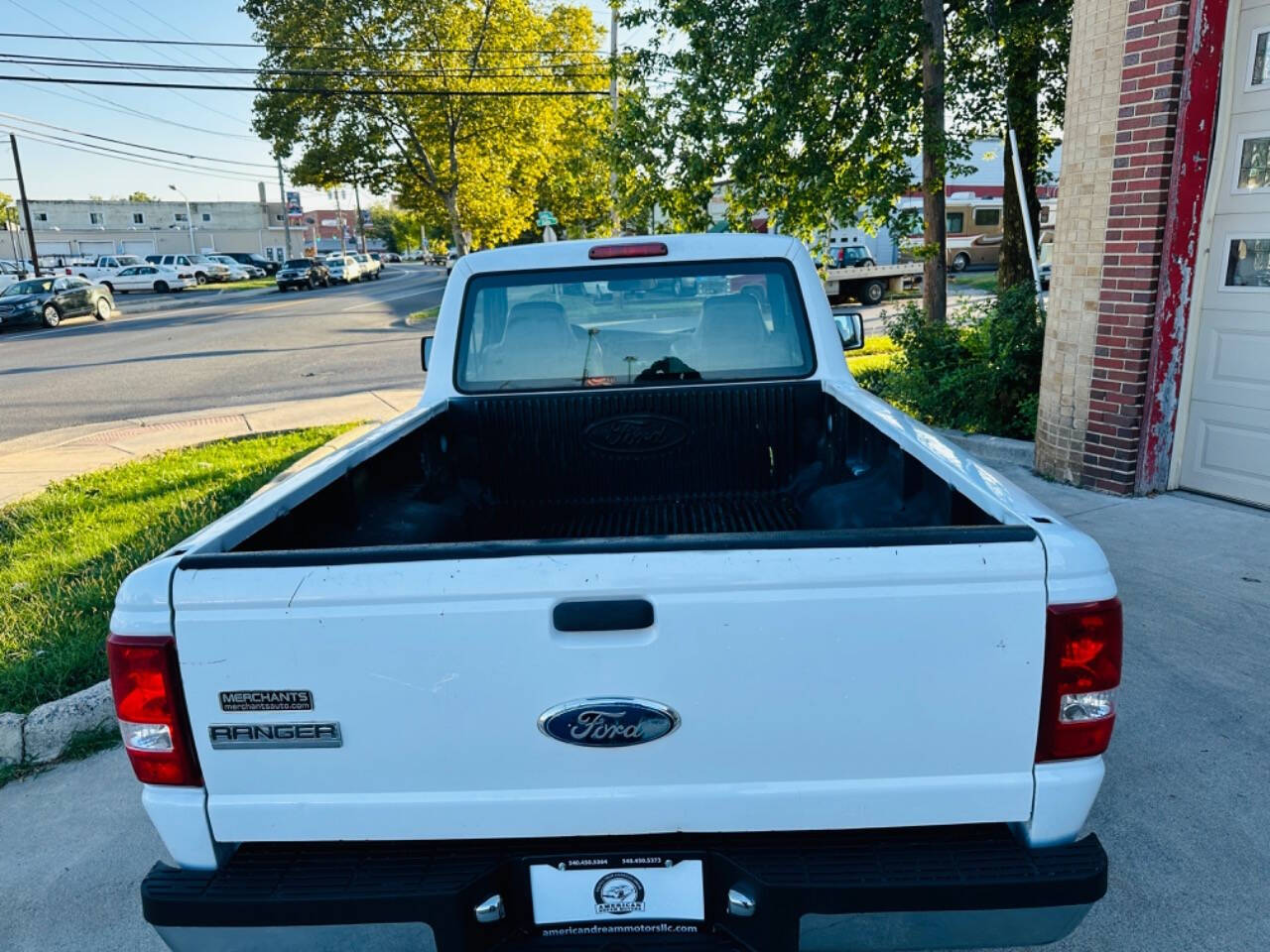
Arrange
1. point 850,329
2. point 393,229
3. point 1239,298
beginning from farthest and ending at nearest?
point 393,229 → point 1239,298 → point 850,329

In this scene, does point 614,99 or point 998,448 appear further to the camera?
point 614,99

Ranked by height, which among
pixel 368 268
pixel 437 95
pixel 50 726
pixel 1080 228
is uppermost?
pixel 437 95

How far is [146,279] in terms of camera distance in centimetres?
4541

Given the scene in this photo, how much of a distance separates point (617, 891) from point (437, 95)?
33.9 m

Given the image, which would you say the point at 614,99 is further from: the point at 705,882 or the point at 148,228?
the point at 148,228

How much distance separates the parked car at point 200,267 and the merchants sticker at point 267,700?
5174cm

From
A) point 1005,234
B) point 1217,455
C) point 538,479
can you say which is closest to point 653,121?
point 1005,234

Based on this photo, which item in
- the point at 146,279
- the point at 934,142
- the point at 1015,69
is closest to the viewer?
the point at 934,142

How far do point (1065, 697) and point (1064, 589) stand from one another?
0.24m

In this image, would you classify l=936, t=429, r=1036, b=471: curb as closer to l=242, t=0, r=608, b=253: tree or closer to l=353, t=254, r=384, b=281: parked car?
l=242, t=0, r=608, b=253: tree

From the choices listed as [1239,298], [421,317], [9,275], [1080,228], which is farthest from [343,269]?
[1239,298]

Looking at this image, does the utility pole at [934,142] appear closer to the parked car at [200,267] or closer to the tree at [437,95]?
the tree at [437,95]

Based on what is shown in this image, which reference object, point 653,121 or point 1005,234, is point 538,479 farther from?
point 1005,234

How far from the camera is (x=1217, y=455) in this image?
6129 mm
